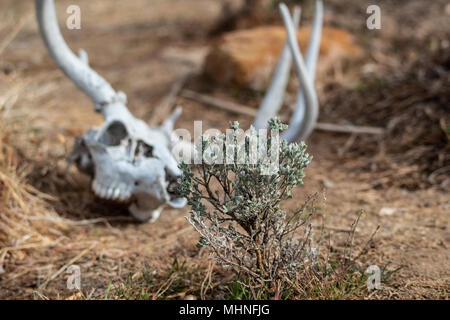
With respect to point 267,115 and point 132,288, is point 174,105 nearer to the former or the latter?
point 267,115

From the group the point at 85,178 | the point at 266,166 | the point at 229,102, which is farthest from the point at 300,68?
the point at 229,102

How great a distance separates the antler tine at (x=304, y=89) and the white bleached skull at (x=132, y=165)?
2.55 feet

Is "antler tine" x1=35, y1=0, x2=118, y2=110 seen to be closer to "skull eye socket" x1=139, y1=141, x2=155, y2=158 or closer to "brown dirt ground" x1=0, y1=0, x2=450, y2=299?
"skull eye socket" x1=139, y1=141, x2=155, y2=158

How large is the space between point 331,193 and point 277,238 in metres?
1.22

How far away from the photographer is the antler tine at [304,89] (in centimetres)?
252

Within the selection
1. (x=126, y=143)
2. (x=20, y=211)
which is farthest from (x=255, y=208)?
(x=20, y=211)

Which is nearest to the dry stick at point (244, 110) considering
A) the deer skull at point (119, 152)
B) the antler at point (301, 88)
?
the antler at point (301, 88)

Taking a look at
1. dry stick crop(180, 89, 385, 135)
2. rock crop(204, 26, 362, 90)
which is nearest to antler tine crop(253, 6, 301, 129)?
dry stick crop(180, 89, 385, 135)

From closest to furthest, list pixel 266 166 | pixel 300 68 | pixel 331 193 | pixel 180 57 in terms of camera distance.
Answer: pixel 266 166 → pixel 300 68 → pixel 331 193 → pixel 180 57

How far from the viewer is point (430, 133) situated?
133 inches

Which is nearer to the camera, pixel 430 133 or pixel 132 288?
pixel 132 288

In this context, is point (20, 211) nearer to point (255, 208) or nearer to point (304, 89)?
point (255, 208)

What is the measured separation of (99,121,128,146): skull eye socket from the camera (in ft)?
8.80
